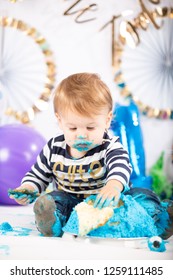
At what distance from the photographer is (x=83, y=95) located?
2.81ft

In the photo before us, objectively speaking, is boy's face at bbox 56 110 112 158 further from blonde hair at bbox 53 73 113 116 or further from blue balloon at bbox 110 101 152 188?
blue balloon at bbox 110 101 152 188

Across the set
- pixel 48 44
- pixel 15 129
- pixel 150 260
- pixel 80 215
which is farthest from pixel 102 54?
pixel 150 260

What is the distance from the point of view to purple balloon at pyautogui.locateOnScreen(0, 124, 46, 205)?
115cm

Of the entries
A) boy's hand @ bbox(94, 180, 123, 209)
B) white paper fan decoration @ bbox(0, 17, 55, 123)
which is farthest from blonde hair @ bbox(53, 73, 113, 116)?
white paper fan decoration @ bbox(0, 17, 55, 123)

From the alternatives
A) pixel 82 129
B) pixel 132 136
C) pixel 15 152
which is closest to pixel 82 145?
pixel 82 129

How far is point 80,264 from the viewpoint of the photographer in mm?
709

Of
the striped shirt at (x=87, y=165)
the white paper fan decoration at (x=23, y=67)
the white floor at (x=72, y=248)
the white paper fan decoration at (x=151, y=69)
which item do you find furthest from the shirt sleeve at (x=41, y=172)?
the white paper fan decoration at (x=151, y=69)

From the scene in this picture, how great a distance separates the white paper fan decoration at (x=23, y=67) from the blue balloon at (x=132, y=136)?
21 cm

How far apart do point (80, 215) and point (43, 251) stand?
0.33 ft

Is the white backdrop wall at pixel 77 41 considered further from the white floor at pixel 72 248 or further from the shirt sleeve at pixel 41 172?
the white floor at pixel 72 248

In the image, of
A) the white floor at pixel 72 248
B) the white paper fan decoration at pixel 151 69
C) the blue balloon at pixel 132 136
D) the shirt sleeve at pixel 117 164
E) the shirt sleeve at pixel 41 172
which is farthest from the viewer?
the white paper fan decoration at pixel 151 69

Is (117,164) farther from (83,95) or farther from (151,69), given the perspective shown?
(151,69)

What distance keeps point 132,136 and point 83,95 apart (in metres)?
0.26

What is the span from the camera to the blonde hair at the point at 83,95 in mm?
849
